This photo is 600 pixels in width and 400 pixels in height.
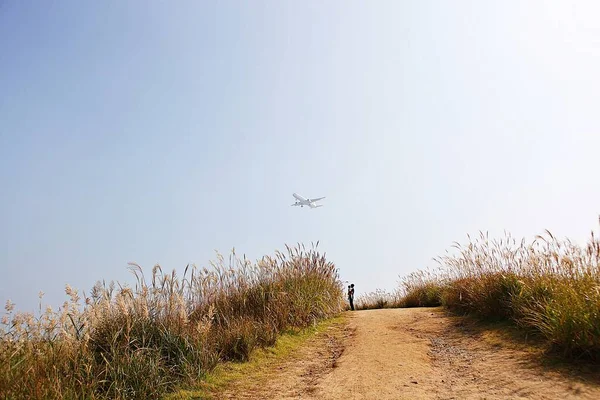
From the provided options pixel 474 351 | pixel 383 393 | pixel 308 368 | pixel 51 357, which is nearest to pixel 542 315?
pixel 474 351

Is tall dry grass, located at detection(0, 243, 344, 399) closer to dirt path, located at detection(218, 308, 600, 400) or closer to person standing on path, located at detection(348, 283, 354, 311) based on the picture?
dirt path, located at detection(218, 308, 600, 400)

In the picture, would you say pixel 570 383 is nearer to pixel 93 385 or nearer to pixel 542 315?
pixel 542 315

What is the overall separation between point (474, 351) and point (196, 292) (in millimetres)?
5104

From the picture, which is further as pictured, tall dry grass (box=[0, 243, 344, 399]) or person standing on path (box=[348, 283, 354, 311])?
person standing on path (box=[348, 283, 354, 311])

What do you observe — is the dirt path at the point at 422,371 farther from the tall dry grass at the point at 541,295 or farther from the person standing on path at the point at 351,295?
the person standing on path at the point at 351,295

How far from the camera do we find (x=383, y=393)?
532cm

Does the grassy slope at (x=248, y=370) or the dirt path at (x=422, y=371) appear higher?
the grassy slope at (x=248, y=370)

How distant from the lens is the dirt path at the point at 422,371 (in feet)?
16.9

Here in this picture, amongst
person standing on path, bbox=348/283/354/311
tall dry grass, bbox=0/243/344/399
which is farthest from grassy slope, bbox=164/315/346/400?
person standing on path, bbox=348/283/354/311

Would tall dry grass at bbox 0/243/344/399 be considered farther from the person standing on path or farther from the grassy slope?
the person standing on path

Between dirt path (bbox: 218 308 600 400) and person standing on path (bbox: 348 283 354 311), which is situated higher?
person standing on path (bbox: 348 283 354 311)

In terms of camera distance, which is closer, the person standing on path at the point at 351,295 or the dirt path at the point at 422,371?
the dirt path at the point at 422,371

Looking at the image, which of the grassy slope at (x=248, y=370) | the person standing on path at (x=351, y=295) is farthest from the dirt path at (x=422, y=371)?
the person standing on path at (x=351, y=295)

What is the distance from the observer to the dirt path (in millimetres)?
5145
